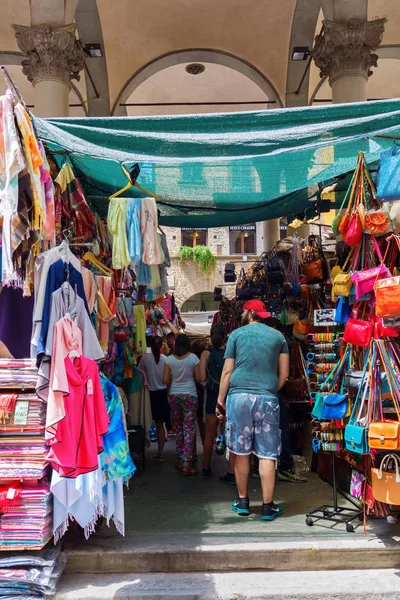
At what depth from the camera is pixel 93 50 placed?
11.5 meters

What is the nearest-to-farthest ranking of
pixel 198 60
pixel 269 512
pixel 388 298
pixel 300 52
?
pixel 388 298 < pixel 269 512 < pixel 300 52 < pixel 198 60

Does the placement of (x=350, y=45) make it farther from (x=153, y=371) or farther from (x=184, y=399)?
(x=184, y=399)

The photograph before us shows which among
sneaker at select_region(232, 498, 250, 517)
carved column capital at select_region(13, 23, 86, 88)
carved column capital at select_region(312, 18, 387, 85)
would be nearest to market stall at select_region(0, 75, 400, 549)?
sneaker at select_region(232, 498, 250, 517)

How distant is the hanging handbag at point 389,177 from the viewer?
3961mm

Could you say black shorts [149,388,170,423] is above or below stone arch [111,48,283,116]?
below

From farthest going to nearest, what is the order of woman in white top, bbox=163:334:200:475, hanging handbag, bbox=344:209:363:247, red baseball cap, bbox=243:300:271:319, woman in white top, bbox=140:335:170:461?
1. woman in white top, bbox=140:335:170:461
2. woman in white top, bbox=163:334:200:475
3. red baseball cap, bbox=243:300:271:319
4. hanging handbag, bbox=344:209:363:247

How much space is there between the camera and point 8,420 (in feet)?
11.7

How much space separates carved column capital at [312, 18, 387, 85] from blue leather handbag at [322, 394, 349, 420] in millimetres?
6867

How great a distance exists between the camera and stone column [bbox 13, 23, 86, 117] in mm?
8797

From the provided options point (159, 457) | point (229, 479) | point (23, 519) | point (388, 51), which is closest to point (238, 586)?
point (23, 519)

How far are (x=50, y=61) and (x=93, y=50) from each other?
121 inches

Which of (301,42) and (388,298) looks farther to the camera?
(301,42)

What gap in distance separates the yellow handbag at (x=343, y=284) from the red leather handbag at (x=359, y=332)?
27 cm

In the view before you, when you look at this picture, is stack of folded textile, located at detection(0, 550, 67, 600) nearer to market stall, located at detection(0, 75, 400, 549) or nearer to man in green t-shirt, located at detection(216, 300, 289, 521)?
market stall, located at detection(0, 75, 400, 549)
